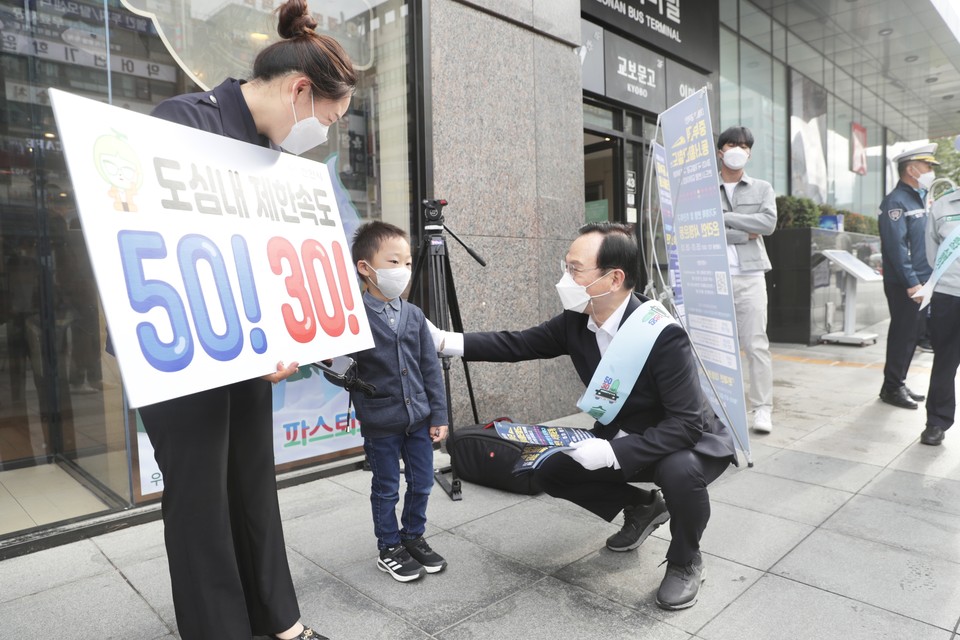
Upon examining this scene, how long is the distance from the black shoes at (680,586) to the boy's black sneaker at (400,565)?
0.92 metres

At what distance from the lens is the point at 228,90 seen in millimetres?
1827

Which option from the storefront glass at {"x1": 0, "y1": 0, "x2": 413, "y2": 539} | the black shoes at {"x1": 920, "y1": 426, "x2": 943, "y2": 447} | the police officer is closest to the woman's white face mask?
the storefront glass at {"x1": 0, "y1": 0, "x2": 413, "y2": 539}

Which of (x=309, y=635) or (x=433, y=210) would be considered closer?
(x=309, y=635)

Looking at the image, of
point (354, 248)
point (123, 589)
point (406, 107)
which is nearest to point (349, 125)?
point (406, 107)

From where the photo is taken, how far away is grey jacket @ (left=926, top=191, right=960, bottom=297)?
4.12 meters

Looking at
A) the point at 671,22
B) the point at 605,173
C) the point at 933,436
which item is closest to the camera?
the point at 933,436

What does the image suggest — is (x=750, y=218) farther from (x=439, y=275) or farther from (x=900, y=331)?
(x=439, y=275)

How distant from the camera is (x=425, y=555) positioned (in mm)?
2566

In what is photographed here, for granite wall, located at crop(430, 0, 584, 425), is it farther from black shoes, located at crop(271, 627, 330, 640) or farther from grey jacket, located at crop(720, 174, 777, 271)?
black shoes, located at crop(271, 627, 330, 640)

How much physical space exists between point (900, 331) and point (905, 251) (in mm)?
730

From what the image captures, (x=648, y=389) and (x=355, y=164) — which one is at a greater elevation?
(x=355, y=164)

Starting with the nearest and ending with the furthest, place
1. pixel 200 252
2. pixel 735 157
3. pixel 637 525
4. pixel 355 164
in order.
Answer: pixel 200 252 < pixel 637 525 < pixel 355 164 < pixel 735 157

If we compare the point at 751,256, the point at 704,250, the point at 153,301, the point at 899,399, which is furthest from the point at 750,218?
the point at 153,301

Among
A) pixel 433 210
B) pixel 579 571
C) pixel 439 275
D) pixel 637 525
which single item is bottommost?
pixel 579 571
